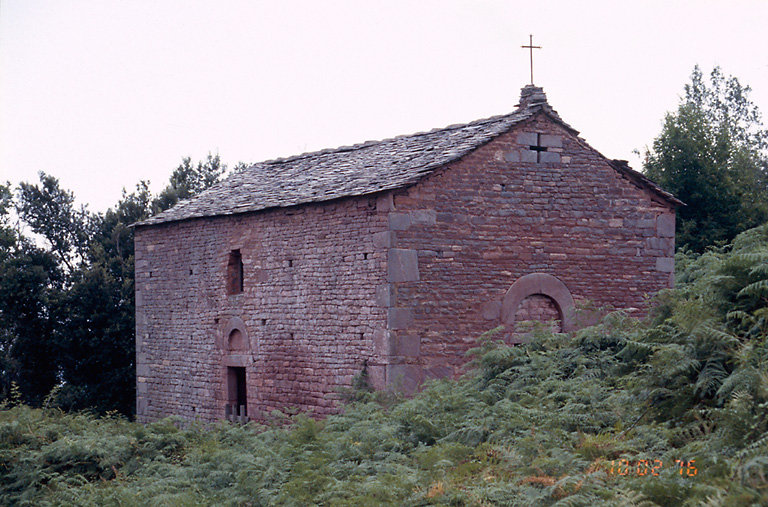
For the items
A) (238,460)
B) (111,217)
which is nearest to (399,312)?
(238,460)

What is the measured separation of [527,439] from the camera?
7.93 meters

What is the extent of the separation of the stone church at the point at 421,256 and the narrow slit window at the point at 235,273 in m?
0.03

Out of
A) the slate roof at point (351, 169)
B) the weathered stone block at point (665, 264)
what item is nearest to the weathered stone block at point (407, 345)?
the slate roof at point (351, 169)

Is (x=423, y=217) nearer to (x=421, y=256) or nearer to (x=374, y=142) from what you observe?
(x=421, y=256)

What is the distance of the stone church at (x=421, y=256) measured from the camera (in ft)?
43.1

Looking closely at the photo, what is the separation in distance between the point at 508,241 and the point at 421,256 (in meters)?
1.55

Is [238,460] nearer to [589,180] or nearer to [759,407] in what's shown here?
[759,407]

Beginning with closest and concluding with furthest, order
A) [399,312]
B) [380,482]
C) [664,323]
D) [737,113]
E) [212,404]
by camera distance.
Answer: [380,482]
[664,323]
[399,312]
[212,404]
[737,113]

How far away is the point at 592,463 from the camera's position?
725cm

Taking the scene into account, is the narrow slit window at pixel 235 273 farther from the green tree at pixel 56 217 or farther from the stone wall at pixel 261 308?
the green tree at pixel 56 217

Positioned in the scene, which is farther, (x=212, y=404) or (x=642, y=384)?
(x=212, y=404)

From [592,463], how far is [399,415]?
364 cm
